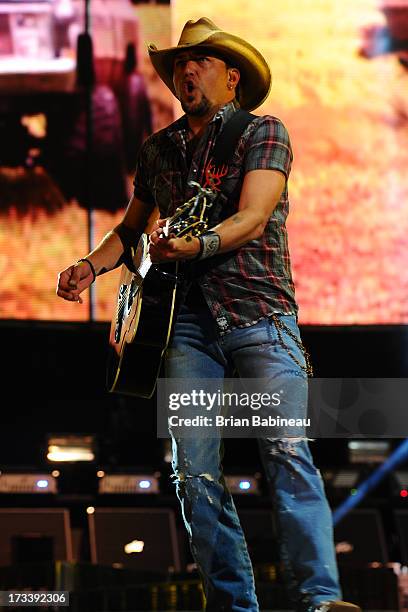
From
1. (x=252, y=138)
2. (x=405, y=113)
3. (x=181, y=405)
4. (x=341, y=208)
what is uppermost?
(x=405, y=113)

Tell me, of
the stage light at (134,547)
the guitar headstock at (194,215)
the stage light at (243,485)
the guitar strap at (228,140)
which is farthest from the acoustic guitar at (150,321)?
the stage light at (243,485)

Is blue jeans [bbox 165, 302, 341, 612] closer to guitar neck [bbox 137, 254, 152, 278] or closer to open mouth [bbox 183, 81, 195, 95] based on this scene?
guitar neck [bbox 137, 254, 152, 278]

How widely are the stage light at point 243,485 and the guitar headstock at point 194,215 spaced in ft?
12.4

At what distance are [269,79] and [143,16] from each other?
3600 mm

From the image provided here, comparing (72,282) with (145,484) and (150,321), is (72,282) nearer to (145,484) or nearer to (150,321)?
(150,321)

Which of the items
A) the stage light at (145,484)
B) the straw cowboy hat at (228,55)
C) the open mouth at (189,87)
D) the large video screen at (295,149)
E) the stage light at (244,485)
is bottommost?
the stage light at (244,485)

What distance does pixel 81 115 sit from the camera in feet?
21.6

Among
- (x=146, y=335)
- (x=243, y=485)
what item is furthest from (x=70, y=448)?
(x=146, y=335)

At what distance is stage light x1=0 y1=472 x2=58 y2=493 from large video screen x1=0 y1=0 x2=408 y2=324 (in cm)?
96

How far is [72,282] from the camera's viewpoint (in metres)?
3.19

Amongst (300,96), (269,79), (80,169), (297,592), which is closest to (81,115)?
(80,169)

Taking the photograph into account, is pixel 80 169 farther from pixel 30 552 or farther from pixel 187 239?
pixel 187 239

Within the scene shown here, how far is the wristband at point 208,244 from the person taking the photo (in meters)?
2.71

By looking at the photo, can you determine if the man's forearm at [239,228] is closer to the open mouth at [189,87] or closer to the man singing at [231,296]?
the man singing at [231,296]
